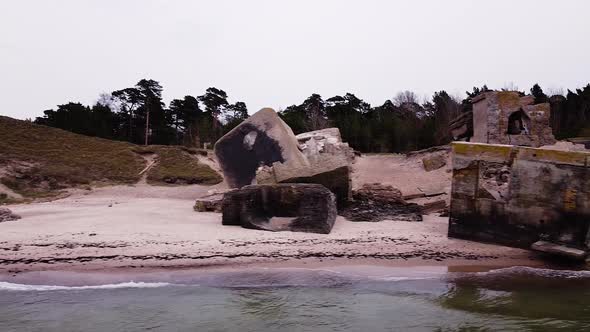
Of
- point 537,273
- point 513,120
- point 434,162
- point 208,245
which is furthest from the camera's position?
point 434,162

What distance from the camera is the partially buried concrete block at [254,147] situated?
14.3 meters

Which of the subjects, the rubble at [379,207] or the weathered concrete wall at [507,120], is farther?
the weathered concrete wall at [507,120]

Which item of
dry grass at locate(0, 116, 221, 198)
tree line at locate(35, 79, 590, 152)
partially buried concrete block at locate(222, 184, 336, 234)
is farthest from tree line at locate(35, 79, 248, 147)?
partially buried concrete block at locate(222, 184, 336, 234)

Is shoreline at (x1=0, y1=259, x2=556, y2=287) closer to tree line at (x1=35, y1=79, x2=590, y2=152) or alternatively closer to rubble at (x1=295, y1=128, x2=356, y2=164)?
rubble at (x1=295, y1=128, x2=356, y2=164)

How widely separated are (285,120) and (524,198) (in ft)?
97.7

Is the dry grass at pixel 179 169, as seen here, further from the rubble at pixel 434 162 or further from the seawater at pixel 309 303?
the seawater at pixel 309 303

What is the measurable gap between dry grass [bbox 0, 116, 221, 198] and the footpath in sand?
761cm

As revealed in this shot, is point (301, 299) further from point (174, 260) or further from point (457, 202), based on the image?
point (457, 202)

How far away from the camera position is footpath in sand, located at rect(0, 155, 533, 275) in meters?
8.35

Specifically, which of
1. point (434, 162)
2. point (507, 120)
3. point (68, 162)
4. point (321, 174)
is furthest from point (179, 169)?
point (507, 120)

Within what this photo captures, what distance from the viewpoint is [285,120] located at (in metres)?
38.2

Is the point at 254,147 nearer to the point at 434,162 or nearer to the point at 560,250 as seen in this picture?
the point at 560,250

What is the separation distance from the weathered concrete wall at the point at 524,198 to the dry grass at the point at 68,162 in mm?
13857

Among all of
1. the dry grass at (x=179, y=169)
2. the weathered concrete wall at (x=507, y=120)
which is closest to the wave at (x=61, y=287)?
the weathered concrete wall at (x=507, y=120)
